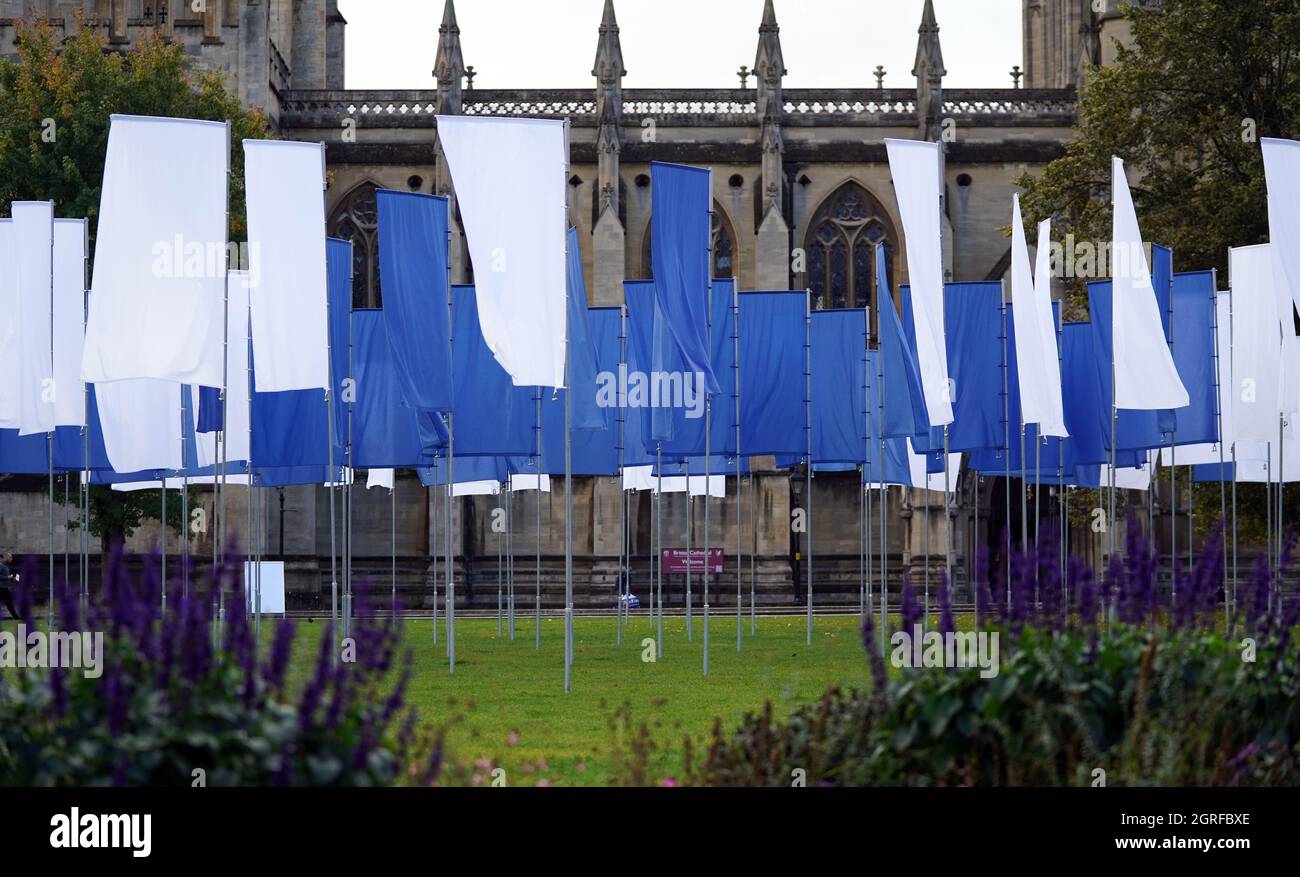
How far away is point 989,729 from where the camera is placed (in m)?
8.05

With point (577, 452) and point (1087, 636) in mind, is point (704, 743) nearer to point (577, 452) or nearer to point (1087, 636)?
point (1087, 636)

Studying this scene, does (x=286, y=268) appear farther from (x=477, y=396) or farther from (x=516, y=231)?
(x=477, y=396)

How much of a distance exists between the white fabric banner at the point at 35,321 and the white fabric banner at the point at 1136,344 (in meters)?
13.6

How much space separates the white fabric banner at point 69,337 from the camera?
23.1 metres

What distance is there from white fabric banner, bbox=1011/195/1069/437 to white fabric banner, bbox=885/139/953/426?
2.51 meters

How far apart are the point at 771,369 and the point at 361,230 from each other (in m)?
25.0

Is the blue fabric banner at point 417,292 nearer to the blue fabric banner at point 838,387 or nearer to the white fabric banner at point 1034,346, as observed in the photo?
the white fabric banner at point 1034,346

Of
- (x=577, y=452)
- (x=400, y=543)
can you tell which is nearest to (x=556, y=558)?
(x=400, y=543)

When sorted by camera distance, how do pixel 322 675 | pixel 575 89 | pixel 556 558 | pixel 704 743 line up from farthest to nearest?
pixel 575 89 → pixel 556 558 → pixel 704 743 → pixel 322 675

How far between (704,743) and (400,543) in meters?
35.3

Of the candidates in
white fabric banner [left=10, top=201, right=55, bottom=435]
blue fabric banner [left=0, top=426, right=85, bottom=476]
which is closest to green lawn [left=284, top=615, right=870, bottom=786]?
blue fabric banner [left=0, top=426, right=85, bottom=476]

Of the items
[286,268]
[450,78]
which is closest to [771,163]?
[450,78]

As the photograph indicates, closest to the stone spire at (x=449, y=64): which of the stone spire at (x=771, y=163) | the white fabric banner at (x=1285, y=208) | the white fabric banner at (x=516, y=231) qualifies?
the stone spire at (x=771, y=163)

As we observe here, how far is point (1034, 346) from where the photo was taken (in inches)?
907
